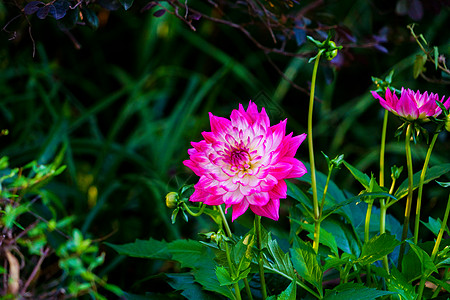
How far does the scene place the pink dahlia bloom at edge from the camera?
63 cm

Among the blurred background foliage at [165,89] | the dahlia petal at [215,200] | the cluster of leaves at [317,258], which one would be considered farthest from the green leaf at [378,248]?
the blurred background foliage at [165,89]

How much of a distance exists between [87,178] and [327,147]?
2.96 feet

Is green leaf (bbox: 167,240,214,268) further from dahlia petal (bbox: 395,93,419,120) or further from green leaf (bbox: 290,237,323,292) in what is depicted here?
dahlia petal (bbox: 395,93,419,120)

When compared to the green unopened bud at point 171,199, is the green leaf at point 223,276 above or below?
below

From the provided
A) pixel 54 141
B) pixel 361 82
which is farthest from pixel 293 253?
pixel 361 82

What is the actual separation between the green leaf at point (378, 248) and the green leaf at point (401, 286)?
0.03 meters

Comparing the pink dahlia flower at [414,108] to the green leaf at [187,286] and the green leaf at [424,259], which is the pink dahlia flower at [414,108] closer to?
the green leaf at [424,259]

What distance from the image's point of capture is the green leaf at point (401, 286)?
0.67 metres

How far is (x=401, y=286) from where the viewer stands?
2.24 ft

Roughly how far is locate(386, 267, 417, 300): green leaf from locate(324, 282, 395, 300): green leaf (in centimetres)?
3

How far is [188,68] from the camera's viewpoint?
7.66 feet

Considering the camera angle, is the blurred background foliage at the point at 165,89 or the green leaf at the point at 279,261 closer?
the green leaf at the point at 279,261

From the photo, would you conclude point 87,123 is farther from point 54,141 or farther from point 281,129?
point 281,129

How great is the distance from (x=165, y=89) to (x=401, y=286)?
149 centimetres
